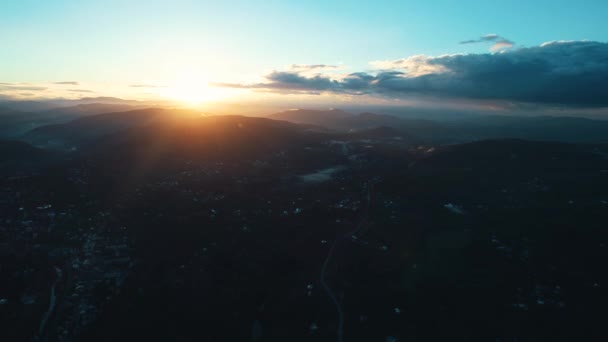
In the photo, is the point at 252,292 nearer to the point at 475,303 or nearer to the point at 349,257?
the point at 349,257

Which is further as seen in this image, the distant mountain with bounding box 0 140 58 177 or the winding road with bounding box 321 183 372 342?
the distant mountain with bounding box 0 140 58 177

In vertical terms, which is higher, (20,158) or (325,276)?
(20,158)

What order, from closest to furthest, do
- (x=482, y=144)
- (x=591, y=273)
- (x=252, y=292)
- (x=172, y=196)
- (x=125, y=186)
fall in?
1. (x=252, y=292)
2. (x=591, y=273)
3. (x=172, y=196)
4. (x=125, y=186)
5. (x=482, y=144)

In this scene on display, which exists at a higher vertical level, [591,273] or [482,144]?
[482,144]

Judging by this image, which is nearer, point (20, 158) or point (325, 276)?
point (325, 276)

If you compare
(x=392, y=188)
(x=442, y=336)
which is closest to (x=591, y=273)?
(x=442, y=336)

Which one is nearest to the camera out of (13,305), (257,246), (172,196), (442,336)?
(442,336)

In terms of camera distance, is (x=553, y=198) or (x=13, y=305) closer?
(x=13, y=305)

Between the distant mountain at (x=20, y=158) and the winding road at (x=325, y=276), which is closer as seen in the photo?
the winding road at (x=325, y=276)

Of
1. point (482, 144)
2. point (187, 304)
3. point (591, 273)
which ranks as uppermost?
point (482, 144)
